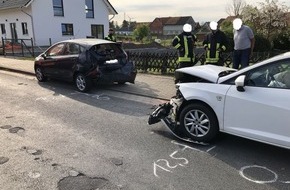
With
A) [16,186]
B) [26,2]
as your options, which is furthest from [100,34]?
[16,186]

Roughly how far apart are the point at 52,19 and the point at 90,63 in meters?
23.1

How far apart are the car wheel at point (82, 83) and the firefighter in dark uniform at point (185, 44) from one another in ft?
8.70

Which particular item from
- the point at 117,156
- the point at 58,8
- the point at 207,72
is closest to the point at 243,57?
the point at 207,72

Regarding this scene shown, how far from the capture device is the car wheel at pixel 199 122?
464cm

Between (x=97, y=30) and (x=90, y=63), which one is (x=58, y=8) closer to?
(x=97, y=30)

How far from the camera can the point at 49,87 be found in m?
9.52

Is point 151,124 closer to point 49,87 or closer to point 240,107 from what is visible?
point 240,107

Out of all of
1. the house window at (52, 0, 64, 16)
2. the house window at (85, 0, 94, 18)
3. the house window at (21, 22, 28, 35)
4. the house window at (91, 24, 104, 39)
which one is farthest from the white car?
the house window at (91, 24, 104, 39)

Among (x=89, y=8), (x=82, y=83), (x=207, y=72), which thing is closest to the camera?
(x=207, y=72)

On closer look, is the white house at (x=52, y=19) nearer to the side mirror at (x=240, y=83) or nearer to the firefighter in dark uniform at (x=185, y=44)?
the firefighter in dark uniform at (x=185, y=44)

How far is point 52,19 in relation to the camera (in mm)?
29328

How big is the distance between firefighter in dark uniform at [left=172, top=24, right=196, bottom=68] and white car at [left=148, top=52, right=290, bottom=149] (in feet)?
7.03

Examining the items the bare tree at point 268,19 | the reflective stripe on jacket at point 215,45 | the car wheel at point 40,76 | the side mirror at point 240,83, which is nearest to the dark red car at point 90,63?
the car wheel at point 40,76

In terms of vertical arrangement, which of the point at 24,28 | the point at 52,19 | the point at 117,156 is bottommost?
the point at 117,156
